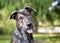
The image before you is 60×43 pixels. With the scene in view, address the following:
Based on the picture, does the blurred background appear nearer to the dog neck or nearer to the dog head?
the dog head

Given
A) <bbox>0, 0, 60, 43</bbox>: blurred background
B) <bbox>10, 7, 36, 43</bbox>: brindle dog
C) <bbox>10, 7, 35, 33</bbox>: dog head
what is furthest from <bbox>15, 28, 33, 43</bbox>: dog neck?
<bbox>0, 0, 60, 43</bbox>: blurred background

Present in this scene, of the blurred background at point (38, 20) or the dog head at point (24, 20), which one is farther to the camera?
the blurred background at point (38, 20)

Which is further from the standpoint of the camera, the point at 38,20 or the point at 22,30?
the point at 38,20

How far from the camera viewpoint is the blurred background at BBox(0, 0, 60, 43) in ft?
32.4

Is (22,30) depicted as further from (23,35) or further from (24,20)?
(24,20)

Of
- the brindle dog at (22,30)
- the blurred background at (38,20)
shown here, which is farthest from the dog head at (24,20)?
the blurred background at (38,20)

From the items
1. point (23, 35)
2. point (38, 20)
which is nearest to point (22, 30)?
point (23, 35)

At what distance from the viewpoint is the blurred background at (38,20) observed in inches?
389

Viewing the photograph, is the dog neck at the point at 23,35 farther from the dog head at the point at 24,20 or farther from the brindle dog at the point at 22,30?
the dog head at the point at 24,20

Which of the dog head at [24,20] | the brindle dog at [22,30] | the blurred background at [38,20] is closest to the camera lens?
the dog head at [24,20]

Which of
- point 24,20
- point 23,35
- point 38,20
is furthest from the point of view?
point 38,20

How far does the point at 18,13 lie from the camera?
6.10m

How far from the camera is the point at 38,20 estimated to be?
50.7 ft

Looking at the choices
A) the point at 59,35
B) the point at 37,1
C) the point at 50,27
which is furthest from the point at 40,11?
the point at 59,35
